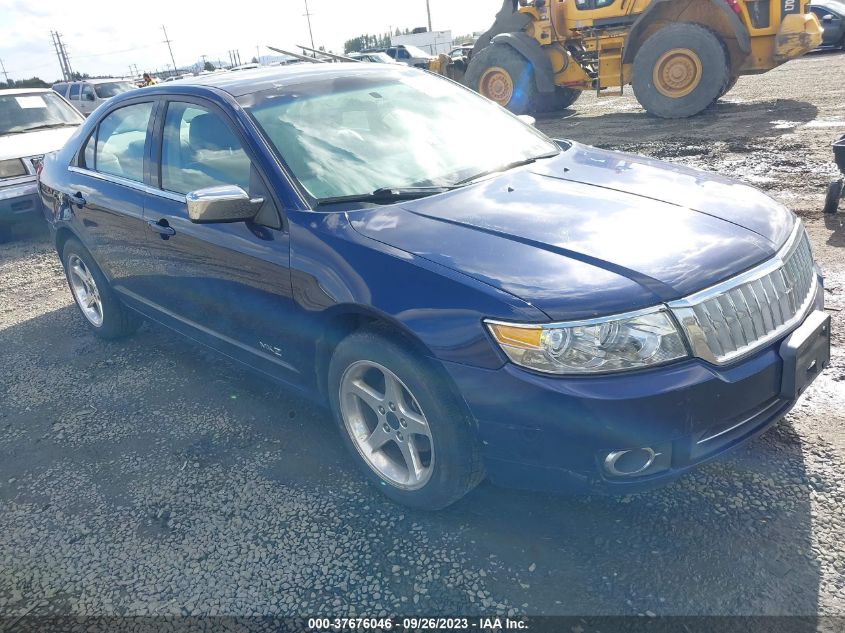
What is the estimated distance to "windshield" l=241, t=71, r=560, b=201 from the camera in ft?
9.46

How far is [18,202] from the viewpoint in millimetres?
7195

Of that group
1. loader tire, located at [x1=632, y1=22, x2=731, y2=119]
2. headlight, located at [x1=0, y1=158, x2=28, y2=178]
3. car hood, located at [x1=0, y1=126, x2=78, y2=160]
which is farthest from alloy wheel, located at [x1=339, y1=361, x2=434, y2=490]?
loader tire, located at [x1=632, y1=22, x2=731, y2=119]

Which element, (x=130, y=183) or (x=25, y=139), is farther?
(x=25, y=139)

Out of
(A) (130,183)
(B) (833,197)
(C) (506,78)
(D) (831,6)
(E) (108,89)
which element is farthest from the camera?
(E) (108,89)

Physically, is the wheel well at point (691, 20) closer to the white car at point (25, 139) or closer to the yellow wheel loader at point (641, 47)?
the yellow wheel loader at point (641, 47)

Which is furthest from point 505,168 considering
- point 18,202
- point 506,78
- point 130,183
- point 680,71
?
point 506,78

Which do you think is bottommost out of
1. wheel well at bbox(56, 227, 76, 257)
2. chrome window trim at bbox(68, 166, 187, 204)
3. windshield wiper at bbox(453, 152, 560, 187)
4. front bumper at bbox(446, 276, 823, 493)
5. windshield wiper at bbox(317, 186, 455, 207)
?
front bumper at bbox(446, 276, 823, 493)

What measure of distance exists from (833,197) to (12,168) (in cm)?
834

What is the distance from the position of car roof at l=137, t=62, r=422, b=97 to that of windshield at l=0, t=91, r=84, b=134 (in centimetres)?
595

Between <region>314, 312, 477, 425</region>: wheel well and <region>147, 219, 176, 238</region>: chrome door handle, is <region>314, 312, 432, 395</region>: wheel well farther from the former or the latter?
<region>147, 219, 176, 238</region>: chrome door handle

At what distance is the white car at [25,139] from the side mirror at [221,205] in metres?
5.56

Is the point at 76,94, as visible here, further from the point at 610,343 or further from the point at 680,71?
the point at 610,343

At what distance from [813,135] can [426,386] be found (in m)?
8.54

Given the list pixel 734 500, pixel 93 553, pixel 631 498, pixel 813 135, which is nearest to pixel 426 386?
pixel 631 498
